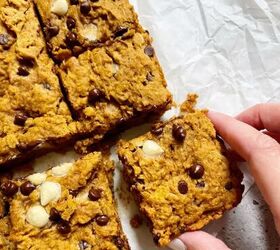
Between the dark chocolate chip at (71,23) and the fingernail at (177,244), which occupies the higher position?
the dark chocolate chip at (71,23)

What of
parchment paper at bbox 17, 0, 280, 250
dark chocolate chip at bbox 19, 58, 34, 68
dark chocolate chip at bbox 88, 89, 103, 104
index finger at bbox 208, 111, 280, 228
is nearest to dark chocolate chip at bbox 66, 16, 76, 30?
dark chocolate chip at bbox 19, 58, 34, 68

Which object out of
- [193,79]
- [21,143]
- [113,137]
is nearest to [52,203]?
[21,143]

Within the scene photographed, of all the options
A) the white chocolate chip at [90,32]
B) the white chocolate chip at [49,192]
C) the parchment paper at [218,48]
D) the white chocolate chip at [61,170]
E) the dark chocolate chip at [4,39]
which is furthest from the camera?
the parchment paper at [218,48]

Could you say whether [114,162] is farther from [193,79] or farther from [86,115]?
[193,79]

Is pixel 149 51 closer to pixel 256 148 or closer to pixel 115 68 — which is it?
pixel 115 68

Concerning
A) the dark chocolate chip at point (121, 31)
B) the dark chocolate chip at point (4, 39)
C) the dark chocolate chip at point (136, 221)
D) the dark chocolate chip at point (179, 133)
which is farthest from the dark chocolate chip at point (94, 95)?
the dark chocolate chip at point (136, 221)

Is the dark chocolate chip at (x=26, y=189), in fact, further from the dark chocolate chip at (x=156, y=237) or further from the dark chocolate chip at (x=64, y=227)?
the dark chocolate chip at (x=156, y=237)
